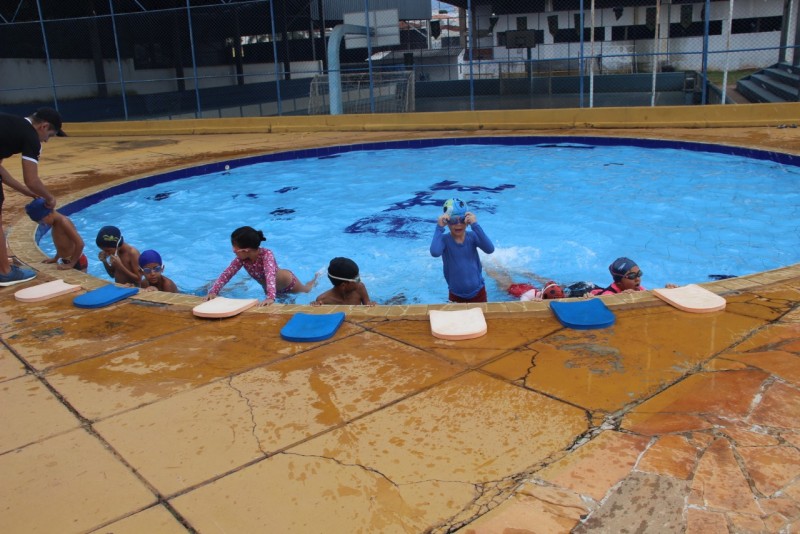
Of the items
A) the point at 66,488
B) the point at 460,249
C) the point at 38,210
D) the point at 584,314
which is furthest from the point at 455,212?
the point at 38,210

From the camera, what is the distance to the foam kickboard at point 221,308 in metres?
4.80

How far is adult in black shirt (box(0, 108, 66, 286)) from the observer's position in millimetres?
5715

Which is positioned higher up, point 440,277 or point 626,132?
point 626,132

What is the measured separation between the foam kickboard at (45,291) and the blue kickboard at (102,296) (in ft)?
0.84

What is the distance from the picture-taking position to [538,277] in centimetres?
847

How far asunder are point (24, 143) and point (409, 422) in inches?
181

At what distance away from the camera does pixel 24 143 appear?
581 cm

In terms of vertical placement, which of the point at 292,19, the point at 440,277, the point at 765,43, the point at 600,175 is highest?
the point at 292,19

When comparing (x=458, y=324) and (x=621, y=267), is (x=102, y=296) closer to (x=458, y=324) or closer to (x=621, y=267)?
(x=458, y=324)

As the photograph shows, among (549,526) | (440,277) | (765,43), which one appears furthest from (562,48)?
(549,526)

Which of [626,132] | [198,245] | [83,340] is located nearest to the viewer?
[83,340]

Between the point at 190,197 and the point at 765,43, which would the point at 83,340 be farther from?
the point at 765,43

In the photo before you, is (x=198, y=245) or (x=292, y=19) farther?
(x=292, y=19)

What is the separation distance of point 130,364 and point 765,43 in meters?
35.0
